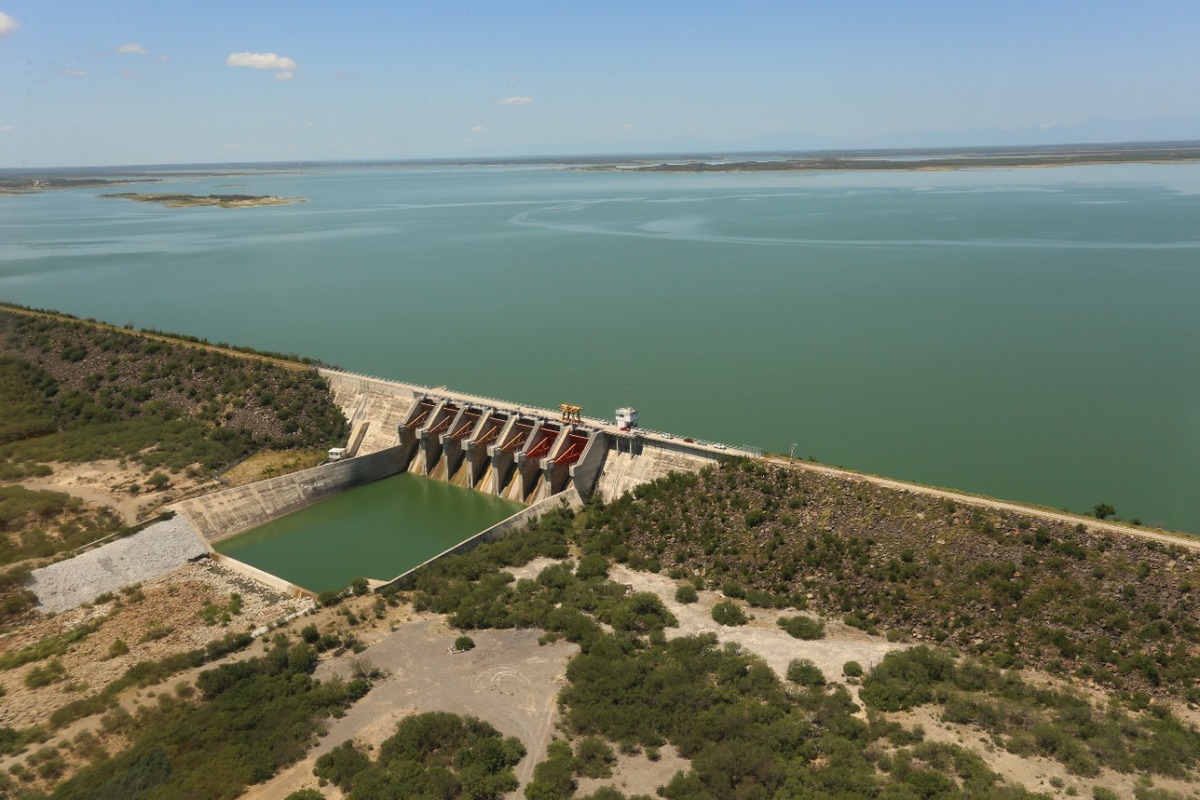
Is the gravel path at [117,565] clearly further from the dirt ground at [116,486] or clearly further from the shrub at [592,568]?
the shrub at [592,568]

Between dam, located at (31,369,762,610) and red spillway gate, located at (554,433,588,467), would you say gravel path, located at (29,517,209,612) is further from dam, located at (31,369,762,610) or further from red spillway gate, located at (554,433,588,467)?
red spillway gate, located at (554,433,588,467)

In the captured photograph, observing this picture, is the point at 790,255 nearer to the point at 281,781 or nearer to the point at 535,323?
the point at 535,323

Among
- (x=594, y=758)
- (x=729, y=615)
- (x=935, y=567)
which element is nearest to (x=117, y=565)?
(x=594, y=758)

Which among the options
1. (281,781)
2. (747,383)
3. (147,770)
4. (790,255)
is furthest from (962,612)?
(790,255)

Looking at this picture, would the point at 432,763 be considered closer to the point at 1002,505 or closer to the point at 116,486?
the point at 1002,505

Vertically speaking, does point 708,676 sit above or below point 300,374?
below

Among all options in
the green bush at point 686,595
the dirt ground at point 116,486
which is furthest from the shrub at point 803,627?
the dirt ground at point 116,486

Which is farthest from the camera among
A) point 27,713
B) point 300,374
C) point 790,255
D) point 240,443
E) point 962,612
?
point 790,255

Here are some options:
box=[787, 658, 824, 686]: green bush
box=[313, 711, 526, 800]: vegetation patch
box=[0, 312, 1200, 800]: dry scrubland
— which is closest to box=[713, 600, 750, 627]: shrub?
box=[0, 312, 1200, 800]: dry scrubland
